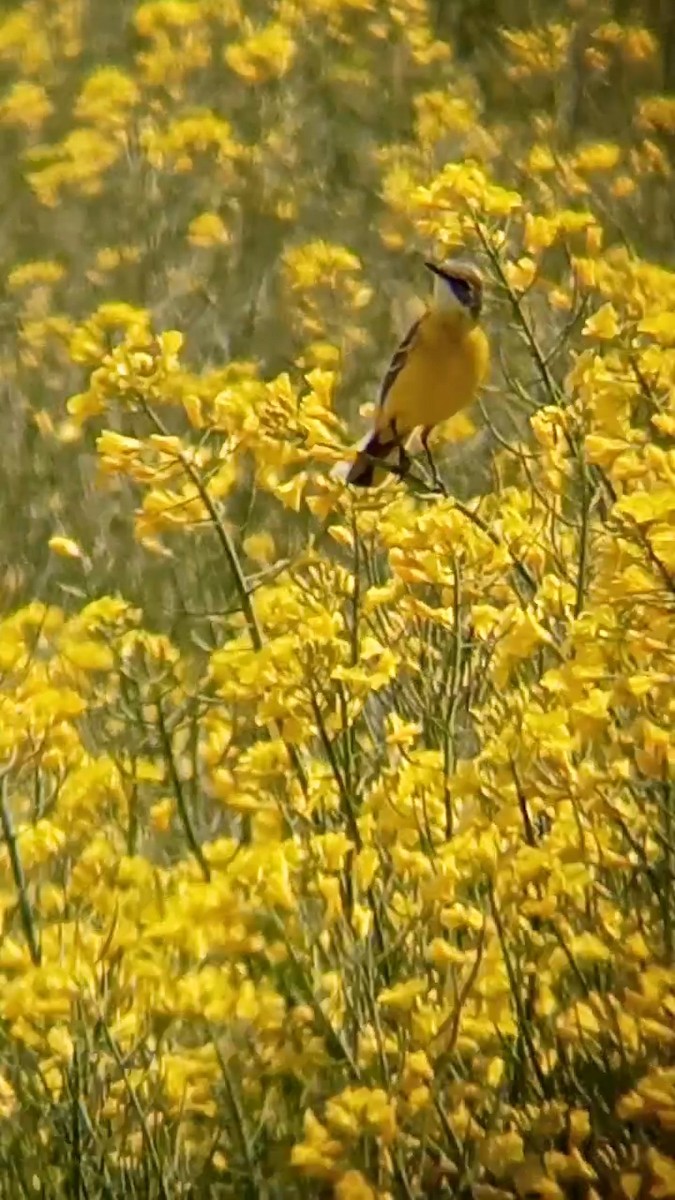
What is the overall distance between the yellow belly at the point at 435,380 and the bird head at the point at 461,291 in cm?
4

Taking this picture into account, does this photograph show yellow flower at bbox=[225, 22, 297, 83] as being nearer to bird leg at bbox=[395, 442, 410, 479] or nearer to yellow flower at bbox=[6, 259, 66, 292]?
yellow flower at bbox=[6, 259, 66, 292]

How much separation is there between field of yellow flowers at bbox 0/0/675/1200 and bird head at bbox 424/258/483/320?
44mm

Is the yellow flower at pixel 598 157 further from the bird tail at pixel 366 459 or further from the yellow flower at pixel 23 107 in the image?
the yellow flower at pixel 23 107

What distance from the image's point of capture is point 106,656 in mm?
1371

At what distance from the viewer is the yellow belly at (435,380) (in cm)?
151

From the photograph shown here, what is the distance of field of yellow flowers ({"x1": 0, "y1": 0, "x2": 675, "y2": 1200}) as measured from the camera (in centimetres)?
108

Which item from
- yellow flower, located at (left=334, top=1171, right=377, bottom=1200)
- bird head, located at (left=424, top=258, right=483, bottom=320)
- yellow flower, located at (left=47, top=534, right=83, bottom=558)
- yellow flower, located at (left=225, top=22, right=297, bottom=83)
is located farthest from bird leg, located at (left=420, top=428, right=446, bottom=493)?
yellow flower, located at (left=225, top=22, right=297, bottom=83)

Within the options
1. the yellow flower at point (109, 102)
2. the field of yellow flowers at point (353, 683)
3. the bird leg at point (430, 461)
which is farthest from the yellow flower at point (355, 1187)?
the yellow flower at point (109, 102)

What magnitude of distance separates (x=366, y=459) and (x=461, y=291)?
0.21m

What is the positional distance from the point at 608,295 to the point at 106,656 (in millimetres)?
528

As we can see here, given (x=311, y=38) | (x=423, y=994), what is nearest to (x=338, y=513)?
(x=423, y=994)

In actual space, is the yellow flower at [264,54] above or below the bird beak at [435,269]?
above

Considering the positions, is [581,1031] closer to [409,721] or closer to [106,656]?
[409,721]

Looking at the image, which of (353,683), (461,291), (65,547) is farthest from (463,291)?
(353,683)
